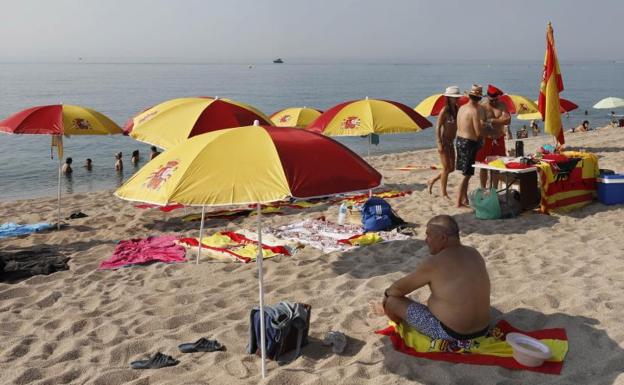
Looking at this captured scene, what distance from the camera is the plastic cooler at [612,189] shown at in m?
8.16

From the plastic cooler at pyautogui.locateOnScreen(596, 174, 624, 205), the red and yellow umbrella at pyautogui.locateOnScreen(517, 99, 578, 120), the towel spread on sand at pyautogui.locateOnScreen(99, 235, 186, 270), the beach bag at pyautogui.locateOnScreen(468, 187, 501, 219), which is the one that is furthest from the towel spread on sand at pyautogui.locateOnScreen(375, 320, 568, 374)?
the red and yellow umbrella at pyautogui.locateOnScreen(517, 99, 578, 120)

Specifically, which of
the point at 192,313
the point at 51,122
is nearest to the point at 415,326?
the point at 192,313

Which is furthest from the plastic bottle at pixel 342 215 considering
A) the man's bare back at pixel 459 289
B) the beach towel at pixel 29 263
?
the man's bare back at pixel 459 289

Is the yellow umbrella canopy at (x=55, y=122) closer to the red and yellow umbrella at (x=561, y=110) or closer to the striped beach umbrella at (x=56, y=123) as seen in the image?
the striped beach umbrella at (x=56, y=123)

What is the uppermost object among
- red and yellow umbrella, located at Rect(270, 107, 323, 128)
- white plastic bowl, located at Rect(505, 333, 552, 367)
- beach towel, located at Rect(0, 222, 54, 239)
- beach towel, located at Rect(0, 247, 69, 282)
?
red and yellow umbrella, located at Rect(270, 107, 323, 128)

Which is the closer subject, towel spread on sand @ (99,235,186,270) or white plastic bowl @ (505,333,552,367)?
white plastic bowl @ (505,333,552,367)

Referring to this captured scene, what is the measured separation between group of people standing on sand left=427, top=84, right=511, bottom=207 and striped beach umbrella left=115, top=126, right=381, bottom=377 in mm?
4524

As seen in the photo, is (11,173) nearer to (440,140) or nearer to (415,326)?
(440,140)

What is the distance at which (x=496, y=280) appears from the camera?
17.6ft

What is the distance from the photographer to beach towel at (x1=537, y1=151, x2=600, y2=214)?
786 centimetres

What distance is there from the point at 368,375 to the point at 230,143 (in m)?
1.81

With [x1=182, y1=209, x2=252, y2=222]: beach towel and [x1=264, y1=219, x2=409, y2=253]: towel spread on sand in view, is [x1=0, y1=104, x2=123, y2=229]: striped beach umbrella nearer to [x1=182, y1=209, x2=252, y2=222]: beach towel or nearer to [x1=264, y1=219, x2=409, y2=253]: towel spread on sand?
[x1=182, y1=209, x2=252, y2=222]: beach towel

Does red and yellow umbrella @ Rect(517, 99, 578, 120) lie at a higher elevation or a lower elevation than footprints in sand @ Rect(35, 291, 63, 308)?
higher

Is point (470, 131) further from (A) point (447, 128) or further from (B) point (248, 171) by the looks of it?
(B) point (248, 171)
